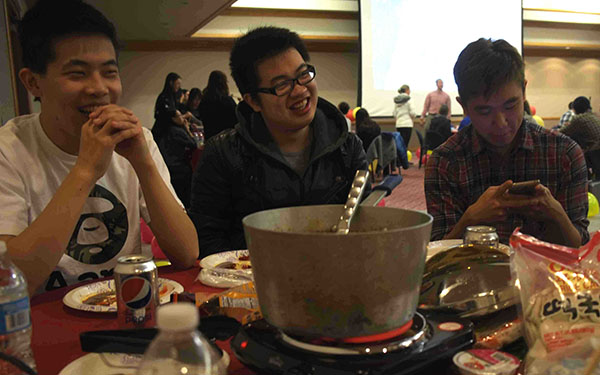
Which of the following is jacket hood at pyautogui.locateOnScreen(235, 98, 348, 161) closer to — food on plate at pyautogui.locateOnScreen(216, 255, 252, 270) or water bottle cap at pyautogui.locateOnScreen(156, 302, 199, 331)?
food on plate at pyautogui.locateOnScreen(216, 255, 252, 270)

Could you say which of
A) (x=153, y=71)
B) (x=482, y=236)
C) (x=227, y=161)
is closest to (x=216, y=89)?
(x=227, y=161)

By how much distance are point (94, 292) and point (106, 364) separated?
0.45 m

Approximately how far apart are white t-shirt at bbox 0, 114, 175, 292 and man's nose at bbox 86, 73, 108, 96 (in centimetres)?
20

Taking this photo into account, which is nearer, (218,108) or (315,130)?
(315,130)

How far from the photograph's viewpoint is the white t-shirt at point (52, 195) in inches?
52.4

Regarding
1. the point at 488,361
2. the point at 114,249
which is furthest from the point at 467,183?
the point at 488,361

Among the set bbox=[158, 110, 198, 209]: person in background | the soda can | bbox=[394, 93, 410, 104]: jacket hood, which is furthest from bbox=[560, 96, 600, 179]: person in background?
the soda can

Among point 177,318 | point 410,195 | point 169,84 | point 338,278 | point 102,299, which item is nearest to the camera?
point 177,318

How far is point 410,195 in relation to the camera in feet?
21.3

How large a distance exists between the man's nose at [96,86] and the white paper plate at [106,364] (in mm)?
887

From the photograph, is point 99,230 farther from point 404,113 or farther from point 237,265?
point 404,113

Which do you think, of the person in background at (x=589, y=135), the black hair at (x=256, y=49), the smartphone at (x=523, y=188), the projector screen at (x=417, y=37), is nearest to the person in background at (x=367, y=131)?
the person in background at (x=589, y=135)

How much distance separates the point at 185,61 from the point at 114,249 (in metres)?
10.3

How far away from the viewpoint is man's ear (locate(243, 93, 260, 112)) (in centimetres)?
190
